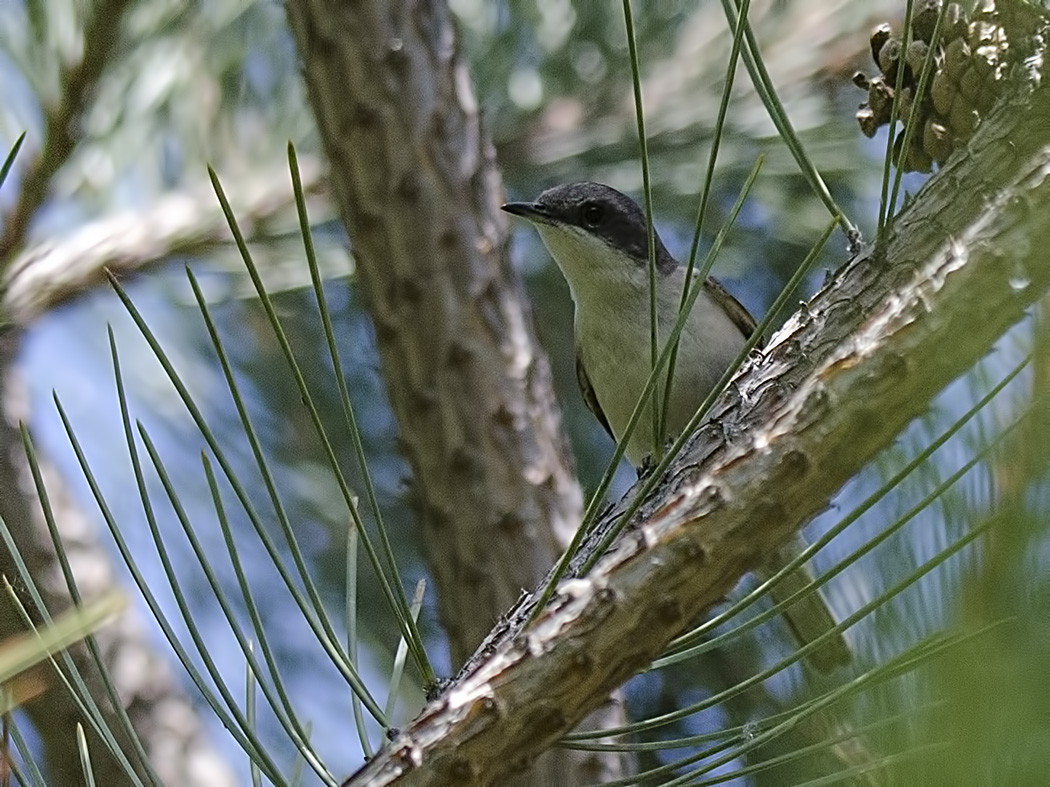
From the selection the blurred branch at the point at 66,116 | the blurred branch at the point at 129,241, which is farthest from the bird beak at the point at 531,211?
the blurred branch at the point at 66,116

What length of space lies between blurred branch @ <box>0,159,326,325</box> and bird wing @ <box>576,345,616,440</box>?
1208 millimetres

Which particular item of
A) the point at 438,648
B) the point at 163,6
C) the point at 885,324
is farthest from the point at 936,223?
the point at 438,648

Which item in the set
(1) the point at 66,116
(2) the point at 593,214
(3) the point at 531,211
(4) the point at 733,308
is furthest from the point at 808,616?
(1) the point at 66,116

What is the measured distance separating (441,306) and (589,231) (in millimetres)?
680

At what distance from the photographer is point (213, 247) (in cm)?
316

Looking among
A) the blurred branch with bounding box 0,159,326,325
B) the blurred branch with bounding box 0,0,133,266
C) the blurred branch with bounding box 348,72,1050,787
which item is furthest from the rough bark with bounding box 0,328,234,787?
the blurred branch with bounding box 348,72,1050,787

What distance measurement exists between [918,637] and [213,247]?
2538 millimetres

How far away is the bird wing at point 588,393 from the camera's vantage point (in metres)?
4.12

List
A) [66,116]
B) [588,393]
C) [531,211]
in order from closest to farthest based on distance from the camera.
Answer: [66,116] → [531,211] → [588,393]

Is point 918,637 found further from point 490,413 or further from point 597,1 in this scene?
point 597,1

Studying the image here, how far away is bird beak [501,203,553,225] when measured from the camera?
11.8 feet

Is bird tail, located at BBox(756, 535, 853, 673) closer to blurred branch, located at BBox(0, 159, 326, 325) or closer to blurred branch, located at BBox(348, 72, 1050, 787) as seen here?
blurred branch, located at BBox(348, 72, 1050, 787)

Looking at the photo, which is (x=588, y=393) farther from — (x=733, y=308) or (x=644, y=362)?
(x=733, y=308)

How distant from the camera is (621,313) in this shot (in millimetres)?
3916
